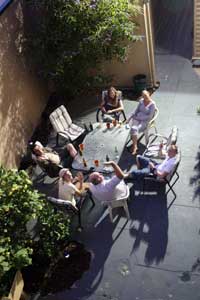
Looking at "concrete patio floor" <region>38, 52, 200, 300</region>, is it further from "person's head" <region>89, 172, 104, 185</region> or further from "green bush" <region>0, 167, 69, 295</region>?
"green bush" <region>0, 167, 69, 295</region>

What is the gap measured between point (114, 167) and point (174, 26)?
26.2 ft

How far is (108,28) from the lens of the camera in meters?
9.73

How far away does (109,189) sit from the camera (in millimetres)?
7922

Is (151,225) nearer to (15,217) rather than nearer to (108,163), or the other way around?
(108,163)

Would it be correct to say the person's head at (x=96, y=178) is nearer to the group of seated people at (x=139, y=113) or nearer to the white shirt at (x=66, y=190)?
the white shirt at (x=66, y=190)

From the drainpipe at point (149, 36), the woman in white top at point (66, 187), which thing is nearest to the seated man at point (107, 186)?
the woman in white top at point (66, 187)

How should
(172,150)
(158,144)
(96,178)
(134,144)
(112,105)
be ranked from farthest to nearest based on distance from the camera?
(112,105) → (134,144) → (158,144) → (172,150) → (96,178)

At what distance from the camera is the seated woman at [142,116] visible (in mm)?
9516

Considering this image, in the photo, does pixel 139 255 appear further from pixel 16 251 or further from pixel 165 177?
pixel 16 251

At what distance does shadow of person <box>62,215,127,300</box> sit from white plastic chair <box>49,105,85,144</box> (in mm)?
2262

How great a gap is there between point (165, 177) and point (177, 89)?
398cm

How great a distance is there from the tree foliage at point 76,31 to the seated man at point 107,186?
315 centimetres

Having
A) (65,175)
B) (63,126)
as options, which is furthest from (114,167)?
(63,126)

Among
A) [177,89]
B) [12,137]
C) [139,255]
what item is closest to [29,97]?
[12,137]
